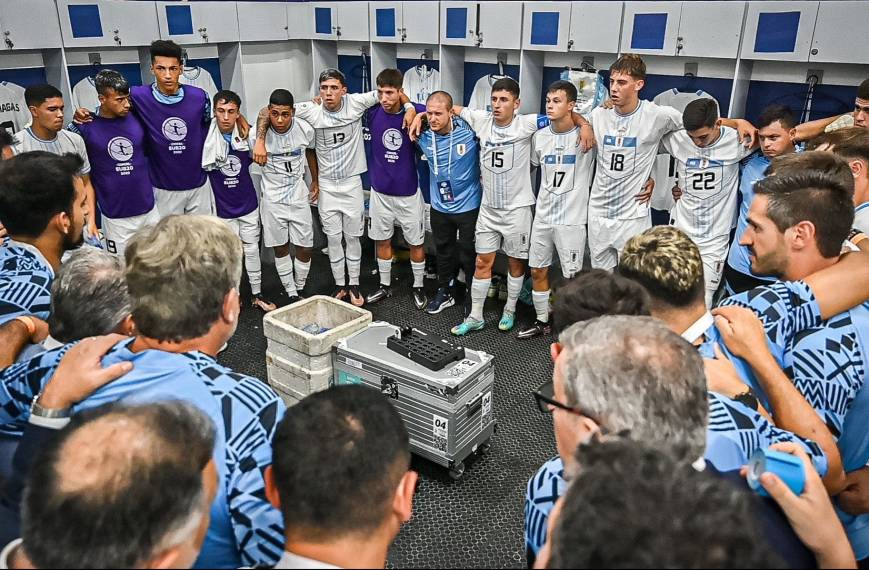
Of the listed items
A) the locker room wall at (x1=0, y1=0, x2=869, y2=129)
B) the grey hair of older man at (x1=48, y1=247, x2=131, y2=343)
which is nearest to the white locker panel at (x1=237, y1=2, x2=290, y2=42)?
the locker room wall at (x1=0, y1=0, x2=869, y2=129)

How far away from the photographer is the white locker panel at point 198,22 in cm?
494

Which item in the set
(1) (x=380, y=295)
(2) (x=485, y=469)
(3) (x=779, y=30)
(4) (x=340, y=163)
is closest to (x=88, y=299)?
(2) (x=485, y=469)

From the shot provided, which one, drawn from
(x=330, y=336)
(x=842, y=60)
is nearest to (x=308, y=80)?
(x=330, y=336)

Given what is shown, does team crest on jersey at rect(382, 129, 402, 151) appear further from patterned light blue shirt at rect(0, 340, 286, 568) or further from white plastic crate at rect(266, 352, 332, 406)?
patterned light blue shirt at rect(0, 340, 286, 568)

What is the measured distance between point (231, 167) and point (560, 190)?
2.27 m

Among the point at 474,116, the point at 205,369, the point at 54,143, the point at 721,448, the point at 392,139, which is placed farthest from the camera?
the point at 392,139

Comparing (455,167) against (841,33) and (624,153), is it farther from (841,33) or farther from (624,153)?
(841,33)

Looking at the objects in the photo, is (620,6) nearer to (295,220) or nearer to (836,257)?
(295,220)

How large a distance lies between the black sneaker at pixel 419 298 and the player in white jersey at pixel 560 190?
0.83 metres

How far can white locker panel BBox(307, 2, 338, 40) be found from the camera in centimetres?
564

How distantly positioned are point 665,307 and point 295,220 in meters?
3.50

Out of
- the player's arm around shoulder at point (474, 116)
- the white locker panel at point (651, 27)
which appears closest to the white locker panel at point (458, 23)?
the player's arm around shoulder at point (474, 116)

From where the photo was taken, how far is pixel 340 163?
455 centimetres

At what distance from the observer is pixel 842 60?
3.52 meters
